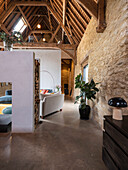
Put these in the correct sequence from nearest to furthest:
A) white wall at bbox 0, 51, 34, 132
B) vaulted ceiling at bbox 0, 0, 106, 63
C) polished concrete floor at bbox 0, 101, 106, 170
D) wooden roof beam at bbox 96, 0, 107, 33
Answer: polished concrete floor at bbox 0, 101, 106, 170, white wall at bbox 0, 51, 34, 132, wooden roof beam at bbox 96, 0, 107, 33, vaulted ceiling at bbox 0, 0, 106, 63

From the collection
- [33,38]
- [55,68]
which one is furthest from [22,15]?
[55,68]

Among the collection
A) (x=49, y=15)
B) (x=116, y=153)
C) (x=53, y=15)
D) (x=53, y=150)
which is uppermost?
(x=49, y=15)

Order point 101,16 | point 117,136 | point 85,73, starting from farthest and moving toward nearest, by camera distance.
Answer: point 85,73 → point 101,16 → point 117,136

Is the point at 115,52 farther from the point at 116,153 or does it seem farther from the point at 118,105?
the point at 116,153

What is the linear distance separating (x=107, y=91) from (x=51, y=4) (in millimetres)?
6403

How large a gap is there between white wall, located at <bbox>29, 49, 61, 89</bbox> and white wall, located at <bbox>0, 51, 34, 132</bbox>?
18.0 ft

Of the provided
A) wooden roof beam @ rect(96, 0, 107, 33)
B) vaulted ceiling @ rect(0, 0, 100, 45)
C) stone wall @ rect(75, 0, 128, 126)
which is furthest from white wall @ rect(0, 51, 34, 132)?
vaulted ceiling @ rect(0, 0, 100, 45)

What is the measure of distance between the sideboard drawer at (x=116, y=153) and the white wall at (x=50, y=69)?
6.81m

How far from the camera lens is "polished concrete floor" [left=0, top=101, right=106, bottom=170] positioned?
1711 mm

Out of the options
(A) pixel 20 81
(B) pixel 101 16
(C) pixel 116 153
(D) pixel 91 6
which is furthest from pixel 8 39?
(C) pixel 116 153

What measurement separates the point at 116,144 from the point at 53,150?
120 centimetres

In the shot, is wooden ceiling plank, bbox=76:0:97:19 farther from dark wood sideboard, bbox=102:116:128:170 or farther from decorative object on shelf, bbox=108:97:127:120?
dark wood sideboard, bbox=102:116:128:170

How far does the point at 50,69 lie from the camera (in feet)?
27.1

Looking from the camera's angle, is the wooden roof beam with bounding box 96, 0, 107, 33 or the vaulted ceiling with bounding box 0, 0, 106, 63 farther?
the vaulted ceiling with bounding box 0, 0, 106, 63
